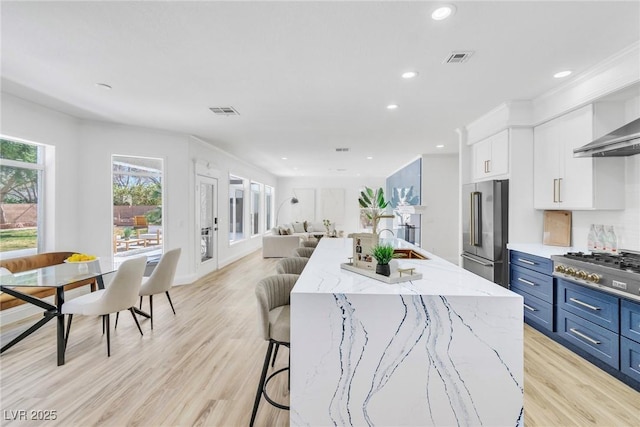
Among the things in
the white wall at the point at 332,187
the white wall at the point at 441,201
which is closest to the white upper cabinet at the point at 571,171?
the white wall at the point at 441,201

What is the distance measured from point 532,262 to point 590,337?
0.86m

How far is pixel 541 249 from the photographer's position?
3.34 m

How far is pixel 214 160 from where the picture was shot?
636 centimetres

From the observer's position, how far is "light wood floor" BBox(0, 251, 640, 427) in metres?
2.00

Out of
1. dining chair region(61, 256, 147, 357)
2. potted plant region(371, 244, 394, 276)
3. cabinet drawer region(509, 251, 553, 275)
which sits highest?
potted plant region(371, 244, 394, 276)

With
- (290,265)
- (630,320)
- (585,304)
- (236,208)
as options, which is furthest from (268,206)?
(630,320)

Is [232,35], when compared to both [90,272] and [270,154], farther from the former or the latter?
[270,154]

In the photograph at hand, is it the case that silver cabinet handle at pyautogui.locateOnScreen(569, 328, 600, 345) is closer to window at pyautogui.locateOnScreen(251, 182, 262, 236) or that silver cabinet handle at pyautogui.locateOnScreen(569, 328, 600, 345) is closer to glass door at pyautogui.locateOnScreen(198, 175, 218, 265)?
glass door at pyautogui.locateOnScreen(198, 175, 218, 265)

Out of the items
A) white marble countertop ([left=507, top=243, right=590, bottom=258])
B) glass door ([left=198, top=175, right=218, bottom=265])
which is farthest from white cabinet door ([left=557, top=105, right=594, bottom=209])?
glass door ([left=198, top=175, right=218, bottom=265])

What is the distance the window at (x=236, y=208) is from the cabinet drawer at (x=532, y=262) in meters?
6.01

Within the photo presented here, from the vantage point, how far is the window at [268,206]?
10656 millimetres

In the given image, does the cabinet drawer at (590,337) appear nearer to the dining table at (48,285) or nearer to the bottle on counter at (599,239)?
the bottle on counter at (599,239)

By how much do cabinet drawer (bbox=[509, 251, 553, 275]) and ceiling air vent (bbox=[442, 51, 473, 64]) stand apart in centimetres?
215

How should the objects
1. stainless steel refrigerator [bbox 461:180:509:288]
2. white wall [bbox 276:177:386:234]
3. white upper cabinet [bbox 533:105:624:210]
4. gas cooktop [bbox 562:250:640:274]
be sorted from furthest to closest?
1. white wall [bbox 276:177:386:234]
2. stainless steel refrigerator [bbox 461:180:509:288]
3. white upper cabinet [bbox 533:105:624:210]
4. gas cooktop [bbox 562:250:640:274]
